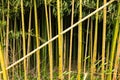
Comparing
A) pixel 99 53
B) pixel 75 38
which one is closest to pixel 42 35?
pixel 75 38

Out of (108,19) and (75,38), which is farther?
(75,38)

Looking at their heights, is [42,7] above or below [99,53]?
above

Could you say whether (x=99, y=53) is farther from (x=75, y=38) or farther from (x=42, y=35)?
(x=42, y=35)

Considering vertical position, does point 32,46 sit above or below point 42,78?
above

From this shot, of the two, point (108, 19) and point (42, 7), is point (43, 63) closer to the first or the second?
point (42, 7)

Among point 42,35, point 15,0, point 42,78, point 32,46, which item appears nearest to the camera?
point 15,0

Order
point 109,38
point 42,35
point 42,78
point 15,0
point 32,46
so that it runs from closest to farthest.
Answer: point 15,0 → point 109,38 → point 42,78 → point 42,35 → point 32,46

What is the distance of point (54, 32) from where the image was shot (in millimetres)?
4973

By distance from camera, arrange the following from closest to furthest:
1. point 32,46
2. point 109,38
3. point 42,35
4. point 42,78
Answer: point 109,38 → point 42,78 → point 42,35 → point 32,46

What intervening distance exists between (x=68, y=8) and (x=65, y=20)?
67cm

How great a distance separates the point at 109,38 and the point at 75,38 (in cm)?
105

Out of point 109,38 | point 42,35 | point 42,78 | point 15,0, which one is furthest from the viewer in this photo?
point 42,35

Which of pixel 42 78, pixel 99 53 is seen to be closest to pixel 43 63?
pixel 42 78

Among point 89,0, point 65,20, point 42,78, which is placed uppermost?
point 89,0
